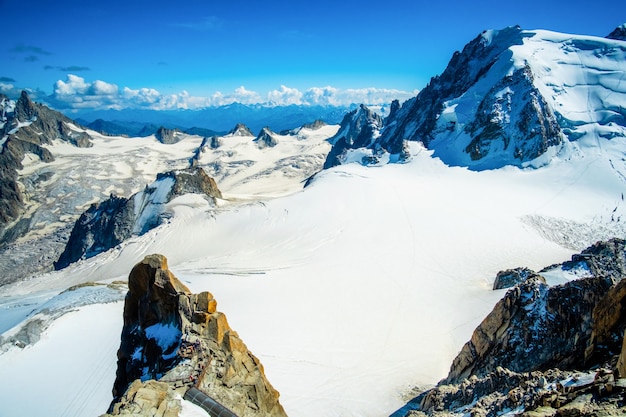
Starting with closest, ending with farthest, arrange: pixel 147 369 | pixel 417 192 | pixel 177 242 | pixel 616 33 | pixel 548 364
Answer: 1. pixel 147 369
2. pixel 548 364
3. pixel 177 242
4. pixel 417 192
5. pixel 616 33

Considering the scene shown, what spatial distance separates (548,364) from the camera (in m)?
11.1

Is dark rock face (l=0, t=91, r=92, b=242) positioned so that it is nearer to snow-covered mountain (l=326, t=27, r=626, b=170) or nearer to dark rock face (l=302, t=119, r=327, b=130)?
snow-covered mountain (l=326, t=27, r=626, b=170)

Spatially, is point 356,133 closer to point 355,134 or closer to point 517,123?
point 355,134

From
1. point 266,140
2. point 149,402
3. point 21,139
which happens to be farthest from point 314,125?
point 149,402

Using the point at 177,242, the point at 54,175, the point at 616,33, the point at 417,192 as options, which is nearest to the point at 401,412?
the point at 177,242

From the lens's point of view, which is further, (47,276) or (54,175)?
(54,175)

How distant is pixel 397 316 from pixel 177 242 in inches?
906

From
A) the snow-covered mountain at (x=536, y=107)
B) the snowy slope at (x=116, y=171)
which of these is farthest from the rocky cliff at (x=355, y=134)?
the snow-covered mountain at (x=536, y=107)

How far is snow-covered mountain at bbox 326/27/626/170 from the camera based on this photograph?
154 feet

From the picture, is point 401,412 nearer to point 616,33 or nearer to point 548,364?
point 548,364

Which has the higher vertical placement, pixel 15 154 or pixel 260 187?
pixel 15 154

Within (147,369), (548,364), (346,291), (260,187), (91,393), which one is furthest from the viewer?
(260,187)

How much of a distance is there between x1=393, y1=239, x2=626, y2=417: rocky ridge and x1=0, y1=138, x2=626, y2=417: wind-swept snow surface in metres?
4.52

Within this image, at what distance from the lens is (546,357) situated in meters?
11.4
